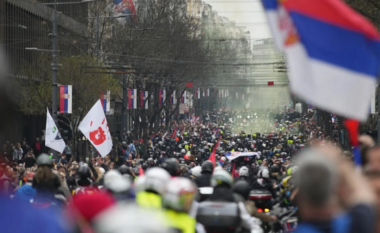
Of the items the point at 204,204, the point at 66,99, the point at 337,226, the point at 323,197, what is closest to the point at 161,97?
the point at 66,99

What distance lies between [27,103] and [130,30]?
492 inches

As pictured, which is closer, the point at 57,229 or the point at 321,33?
the point at 57,229

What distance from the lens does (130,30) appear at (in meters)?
57.0

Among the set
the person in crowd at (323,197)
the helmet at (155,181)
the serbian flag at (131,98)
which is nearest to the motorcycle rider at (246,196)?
the helmet at (155,181)

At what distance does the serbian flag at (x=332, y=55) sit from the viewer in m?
6.18

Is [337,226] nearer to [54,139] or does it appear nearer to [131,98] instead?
[54,139]

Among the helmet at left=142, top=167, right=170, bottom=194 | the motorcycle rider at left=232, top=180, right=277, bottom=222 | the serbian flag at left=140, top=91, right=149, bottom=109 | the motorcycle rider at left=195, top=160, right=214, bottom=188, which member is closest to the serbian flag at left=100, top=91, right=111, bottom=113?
the serbian flag at left=140, top=91, right=149, bottom=109

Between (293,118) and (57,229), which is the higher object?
(57,229)

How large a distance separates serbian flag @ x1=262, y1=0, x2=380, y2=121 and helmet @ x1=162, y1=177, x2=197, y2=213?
1.03 m

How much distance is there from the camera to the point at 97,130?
83.2 ft

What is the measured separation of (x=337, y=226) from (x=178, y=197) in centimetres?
263

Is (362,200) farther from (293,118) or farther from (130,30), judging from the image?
(293,118)

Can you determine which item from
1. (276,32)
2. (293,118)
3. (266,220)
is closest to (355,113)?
(276,32)

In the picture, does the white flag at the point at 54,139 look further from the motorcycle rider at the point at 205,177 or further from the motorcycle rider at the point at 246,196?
the motorcycle rider at the point at 246,196
